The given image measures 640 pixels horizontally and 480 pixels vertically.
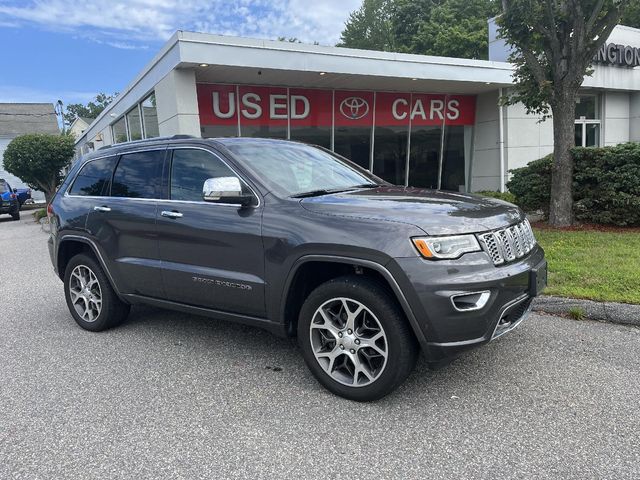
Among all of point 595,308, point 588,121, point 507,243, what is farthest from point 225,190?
point 588,121

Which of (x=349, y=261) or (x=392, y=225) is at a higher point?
(x=392, y=225)

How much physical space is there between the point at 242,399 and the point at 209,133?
1193 centimetres

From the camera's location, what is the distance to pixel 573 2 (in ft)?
27.3

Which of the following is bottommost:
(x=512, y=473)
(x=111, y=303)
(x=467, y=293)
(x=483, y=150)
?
(x=512, y=473)

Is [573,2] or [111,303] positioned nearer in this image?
[111,303]

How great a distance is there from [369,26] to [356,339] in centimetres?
5040

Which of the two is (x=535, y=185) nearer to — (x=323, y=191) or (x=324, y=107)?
(x=323, y=191)

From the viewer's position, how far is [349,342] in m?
3.34

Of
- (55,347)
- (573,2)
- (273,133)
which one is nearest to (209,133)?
(273,133)

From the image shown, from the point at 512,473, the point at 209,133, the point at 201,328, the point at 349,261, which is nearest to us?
the point at 512,473

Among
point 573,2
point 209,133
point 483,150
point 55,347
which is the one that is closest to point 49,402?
point 55,347

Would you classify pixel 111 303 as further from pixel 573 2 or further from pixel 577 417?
pixel 573 2

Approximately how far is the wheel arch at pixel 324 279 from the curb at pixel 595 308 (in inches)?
102

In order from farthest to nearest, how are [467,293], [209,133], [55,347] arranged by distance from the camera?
[209,133] < [55,347] < [467,293]
